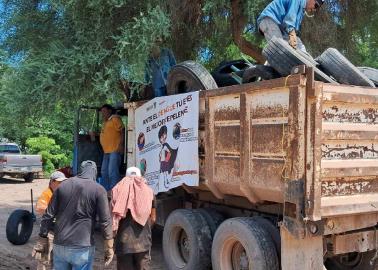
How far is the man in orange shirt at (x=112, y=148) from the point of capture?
8.29 meters

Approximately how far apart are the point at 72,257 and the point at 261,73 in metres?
2.66

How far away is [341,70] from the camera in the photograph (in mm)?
5297

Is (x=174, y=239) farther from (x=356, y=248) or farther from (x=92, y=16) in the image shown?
(x=92, y=16)

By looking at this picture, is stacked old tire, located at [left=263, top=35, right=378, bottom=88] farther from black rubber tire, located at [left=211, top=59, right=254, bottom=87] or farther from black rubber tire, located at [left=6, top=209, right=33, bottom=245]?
black rubber tire, located at [left=6, top=209, right=33, bottom=245]

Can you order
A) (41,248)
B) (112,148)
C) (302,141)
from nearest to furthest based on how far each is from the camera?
(302,141) → (41,248) → (112,148)

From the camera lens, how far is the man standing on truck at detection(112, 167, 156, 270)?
539 centimetres

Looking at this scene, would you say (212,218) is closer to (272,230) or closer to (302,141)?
(272,230)

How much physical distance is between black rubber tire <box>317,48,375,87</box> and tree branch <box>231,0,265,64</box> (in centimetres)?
337

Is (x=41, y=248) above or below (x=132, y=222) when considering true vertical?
below

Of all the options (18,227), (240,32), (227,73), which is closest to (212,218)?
(227,73)

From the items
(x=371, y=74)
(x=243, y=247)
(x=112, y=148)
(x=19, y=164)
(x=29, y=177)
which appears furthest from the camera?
(x=29, y=177)

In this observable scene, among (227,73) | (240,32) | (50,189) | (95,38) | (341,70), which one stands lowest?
(50,189)

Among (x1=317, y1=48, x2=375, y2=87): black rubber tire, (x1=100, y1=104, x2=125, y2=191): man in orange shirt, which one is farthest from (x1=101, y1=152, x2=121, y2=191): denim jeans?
(x1=317, y1=48, x2=375, y2=87): black rubber tire

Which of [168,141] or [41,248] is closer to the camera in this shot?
[41,248]
